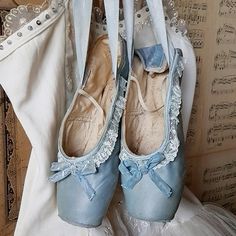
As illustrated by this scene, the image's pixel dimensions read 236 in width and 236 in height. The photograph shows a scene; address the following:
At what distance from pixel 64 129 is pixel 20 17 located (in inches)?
6.5

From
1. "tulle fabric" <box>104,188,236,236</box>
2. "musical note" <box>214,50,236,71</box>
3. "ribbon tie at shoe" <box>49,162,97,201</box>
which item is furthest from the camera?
"musical note" <box>214,50,236,71</box>

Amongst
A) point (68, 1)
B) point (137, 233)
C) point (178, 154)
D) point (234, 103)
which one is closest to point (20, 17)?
point (68, 1)

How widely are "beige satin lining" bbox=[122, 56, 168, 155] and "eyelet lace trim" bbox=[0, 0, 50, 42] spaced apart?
0.17 meters

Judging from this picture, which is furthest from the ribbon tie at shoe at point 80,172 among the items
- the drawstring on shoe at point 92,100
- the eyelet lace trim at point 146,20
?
the eyelet lace trim at point 146,20

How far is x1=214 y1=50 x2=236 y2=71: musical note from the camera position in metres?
0.86

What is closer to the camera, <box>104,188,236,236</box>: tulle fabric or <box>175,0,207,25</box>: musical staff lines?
<box>104,188,236,236</box>: tulle fabric

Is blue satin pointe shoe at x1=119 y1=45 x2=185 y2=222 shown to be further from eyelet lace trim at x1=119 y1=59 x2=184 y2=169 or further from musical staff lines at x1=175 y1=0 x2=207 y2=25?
musical staff lines at x1=175 y1=0 x2=207 y2=25

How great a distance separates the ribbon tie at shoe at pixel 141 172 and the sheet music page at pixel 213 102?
1.25 feet

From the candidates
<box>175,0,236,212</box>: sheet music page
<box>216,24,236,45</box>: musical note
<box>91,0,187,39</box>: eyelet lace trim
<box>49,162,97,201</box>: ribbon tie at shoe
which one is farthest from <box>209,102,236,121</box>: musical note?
<box>49,162,97,201</box>: ribbon tie at shoe

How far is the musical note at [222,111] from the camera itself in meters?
0.89

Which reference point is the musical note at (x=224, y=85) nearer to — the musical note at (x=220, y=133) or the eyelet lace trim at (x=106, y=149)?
the musical note at (x=220, y=133)

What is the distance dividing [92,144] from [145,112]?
0.10 meters

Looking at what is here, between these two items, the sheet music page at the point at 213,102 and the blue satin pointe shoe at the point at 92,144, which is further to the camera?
the sheet music page at the point at 213,102

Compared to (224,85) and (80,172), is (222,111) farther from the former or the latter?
(80,172)
